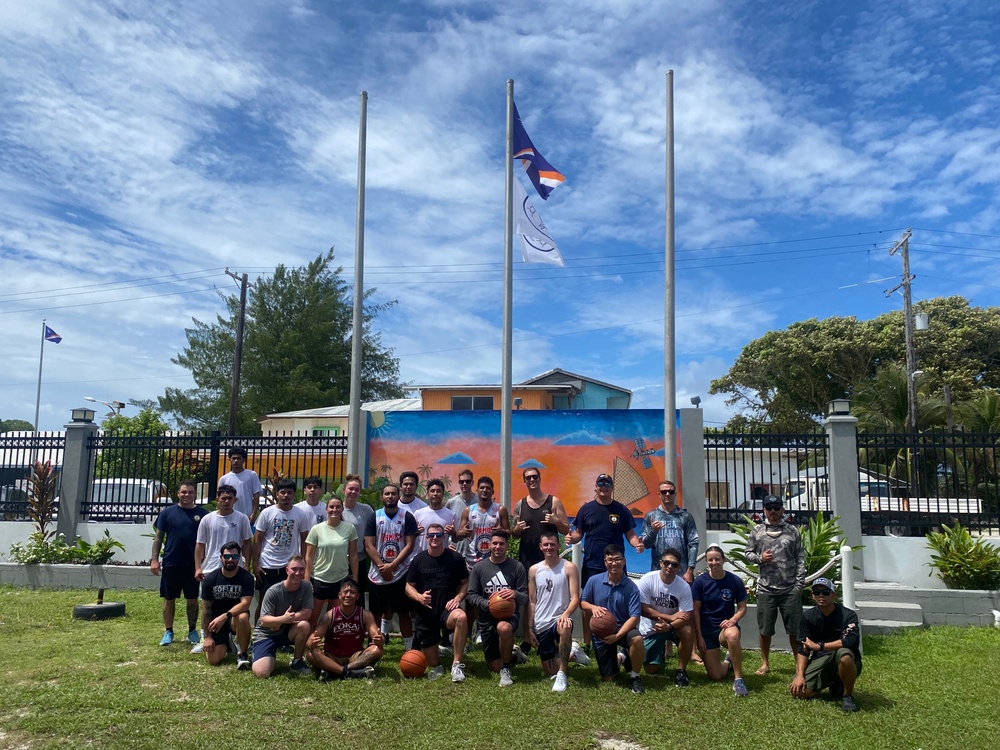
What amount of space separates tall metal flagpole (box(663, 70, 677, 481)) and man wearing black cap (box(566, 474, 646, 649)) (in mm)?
2951

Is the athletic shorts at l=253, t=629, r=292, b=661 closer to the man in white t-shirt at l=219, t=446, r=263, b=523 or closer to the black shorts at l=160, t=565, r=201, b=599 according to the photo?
the black shorts at l=160, t=565, r=201, b=599

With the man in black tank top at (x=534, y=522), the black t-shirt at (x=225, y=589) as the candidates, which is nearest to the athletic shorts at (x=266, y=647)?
the black t-shirt at (x=225, y=589)

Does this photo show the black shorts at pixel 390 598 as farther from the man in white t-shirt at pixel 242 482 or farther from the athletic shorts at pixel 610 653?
the man in white t-shirt at pixel 242 482

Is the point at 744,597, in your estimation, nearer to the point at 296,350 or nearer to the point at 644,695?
the point at 644,695

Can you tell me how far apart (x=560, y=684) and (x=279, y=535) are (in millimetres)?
3179

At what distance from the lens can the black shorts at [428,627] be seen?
6.96 metres

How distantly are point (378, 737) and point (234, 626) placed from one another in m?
2.34

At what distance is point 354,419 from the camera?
11734 mm

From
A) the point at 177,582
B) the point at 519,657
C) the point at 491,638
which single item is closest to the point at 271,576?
the point at 177,582

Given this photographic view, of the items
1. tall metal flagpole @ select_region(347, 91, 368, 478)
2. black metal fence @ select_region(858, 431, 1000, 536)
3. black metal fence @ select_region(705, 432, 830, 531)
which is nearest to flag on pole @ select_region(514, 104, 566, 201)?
tall metal flagpole @ select_region(347, 91, 368, 478)

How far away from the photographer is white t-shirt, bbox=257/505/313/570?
762 centimetres

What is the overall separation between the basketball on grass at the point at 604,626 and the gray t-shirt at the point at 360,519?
249cm

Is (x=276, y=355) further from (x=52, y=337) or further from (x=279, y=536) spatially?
(x=279, y=536)

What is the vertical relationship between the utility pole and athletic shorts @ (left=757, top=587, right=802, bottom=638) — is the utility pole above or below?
above
